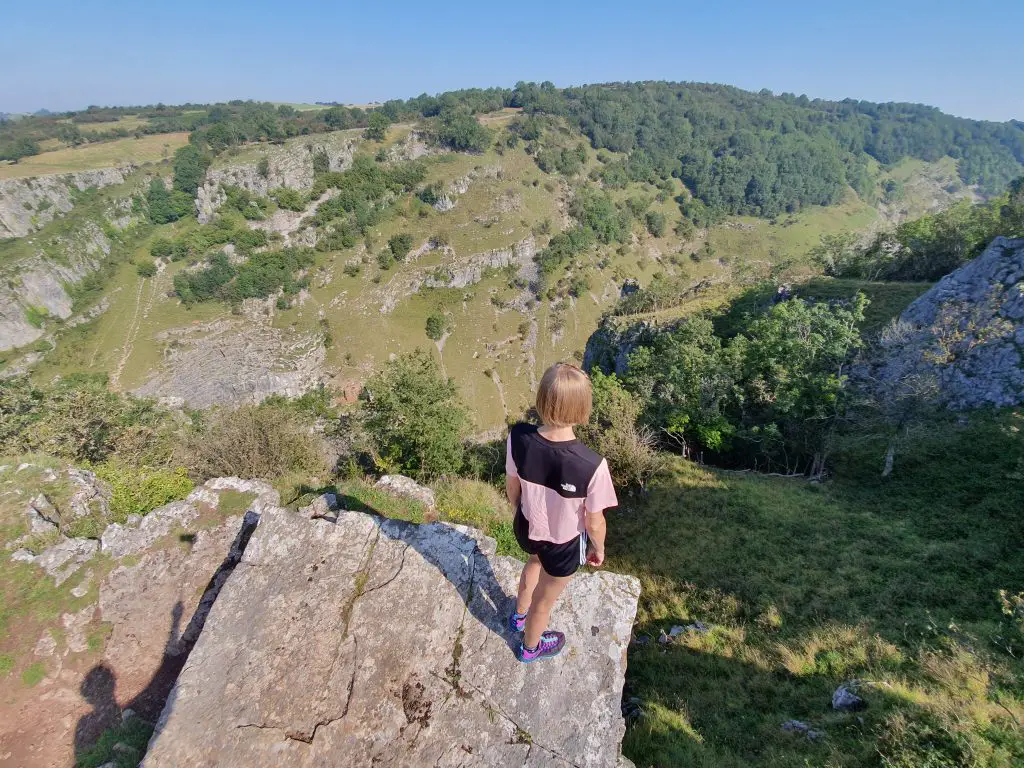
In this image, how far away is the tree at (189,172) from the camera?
4587 inches

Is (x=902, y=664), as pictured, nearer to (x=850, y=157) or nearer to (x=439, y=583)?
(x=439, y=583)

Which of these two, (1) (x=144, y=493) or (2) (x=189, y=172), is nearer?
(1) (x=144, y=493)

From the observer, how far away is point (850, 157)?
18838cm

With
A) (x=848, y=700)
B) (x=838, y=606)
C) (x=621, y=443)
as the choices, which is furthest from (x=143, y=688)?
(x=621, y=443)

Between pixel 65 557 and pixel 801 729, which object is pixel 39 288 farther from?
pixel 801 729

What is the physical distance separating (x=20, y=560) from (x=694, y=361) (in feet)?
77.4

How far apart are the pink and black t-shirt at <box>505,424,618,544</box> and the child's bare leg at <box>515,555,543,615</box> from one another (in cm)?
63

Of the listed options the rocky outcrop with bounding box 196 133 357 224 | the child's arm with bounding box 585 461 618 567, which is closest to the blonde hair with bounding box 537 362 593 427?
the child's arm with bounding box 585 461 618 567

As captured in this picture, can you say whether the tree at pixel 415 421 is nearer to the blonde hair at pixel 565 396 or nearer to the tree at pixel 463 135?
the blonde hair at pixel 565 396

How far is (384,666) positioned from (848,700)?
5.85 meters

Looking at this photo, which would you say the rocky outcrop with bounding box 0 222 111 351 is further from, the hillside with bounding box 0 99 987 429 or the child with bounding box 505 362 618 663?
the child with bounding box 505 362 618 663

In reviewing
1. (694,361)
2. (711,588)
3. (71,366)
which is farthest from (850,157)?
(71,366)

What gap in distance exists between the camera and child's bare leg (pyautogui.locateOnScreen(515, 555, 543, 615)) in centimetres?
470

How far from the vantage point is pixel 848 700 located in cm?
536
